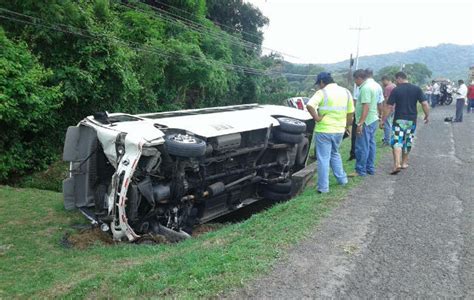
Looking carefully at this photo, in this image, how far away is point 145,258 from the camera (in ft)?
→ 17.6

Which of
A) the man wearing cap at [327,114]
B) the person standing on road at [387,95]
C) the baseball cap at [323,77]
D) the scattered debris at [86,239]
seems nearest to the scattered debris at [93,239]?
the scattered debris at [86,239]

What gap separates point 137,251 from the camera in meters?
5.82

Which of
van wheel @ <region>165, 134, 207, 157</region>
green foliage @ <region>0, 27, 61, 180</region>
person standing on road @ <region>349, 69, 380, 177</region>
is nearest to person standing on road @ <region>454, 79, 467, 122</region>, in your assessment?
person standing on road @ <region>349, 69, 380, 177</region>

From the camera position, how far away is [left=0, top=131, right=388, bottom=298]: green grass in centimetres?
392

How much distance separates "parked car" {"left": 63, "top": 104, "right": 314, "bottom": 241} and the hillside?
9938 centimetres

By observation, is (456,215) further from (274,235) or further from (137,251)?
(137,251)

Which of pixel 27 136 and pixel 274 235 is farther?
pixel 27 136

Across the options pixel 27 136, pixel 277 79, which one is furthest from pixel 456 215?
pixel 277 79

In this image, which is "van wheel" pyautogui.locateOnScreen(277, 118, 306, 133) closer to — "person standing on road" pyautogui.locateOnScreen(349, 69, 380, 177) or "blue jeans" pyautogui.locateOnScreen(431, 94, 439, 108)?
"person standing on road" pyautogui.locateOnScreen(349, 69, 380, 177)

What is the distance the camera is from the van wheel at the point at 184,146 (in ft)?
20.5

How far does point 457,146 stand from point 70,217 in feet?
29.1

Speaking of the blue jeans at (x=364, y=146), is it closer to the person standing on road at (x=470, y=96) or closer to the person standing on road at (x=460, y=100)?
the person standing on road at (x=460, y=100)

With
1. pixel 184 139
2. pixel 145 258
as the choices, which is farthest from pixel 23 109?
pixel 145 258

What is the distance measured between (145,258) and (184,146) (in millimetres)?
1608
